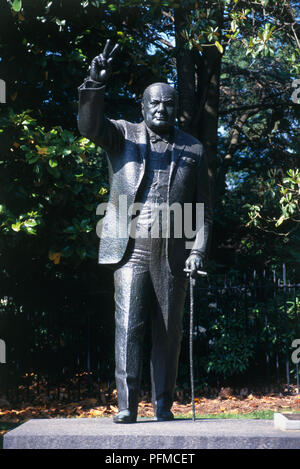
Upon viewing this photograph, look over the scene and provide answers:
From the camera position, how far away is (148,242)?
451 cm

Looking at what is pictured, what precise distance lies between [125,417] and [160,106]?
2.27 meters

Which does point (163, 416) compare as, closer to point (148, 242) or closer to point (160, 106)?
point (148, 242)

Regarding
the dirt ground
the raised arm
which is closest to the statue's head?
the raised arm

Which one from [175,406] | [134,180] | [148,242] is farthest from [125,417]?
[175,406]

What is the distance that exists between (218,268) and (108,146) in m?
7.58

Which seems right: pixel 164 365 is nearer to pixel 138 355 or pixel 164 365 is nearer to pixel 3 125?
pixel 138 355

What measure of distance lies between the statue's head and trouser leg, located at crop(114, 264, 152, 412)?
1.10m

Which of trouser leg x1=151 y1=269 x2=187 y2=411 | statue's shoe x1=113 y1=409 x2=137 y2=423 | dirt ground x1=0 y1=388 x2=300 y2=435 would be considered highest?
trouser leg x1=151 y1=269 x2=187 y2=411

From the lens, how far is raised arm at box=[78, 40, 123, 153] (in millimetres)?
4164

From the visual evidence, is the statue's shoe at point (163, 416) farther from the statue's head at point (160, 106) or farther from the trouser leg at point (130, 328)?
the statue's head at point (160, 106)

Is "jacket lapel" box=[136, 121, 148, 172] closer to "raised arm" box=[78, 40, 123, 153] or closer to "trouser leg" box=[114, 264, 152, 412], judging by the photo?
"raised arm" box=[78, 40, 123, 153]
